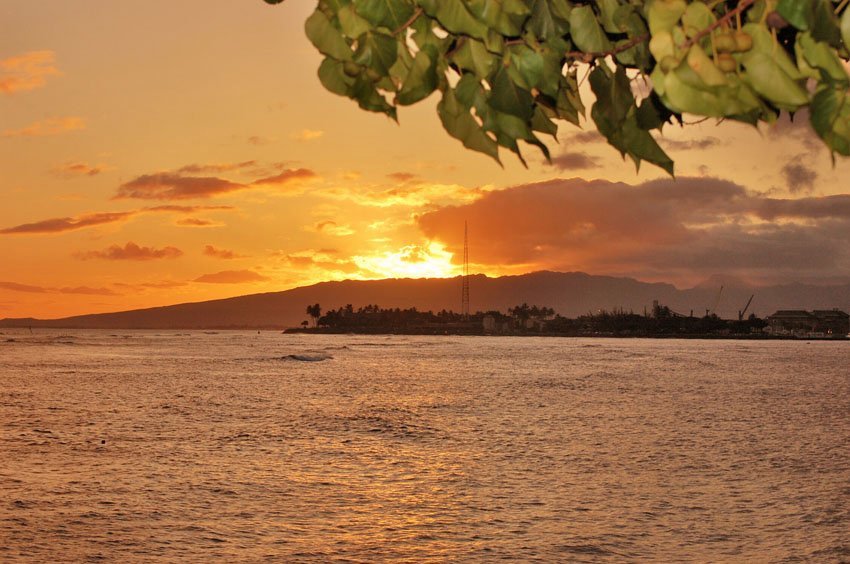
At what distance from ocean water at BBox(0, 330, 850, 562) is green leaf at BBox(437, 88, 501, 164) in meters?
23.2

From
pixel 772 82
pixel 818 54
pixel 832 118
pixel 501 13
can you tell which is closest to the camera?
pixel 772 82

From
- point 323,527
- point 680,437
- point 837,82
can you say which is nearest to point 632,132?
point 837,82

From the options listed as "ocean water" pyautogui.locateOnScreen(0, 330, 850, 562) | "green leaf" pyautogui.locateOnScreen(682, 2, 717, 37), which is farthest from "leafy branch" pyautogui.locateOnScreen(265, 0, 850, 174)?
"ocean water" pyautogui.locateOnScreen(0, 330, 850, 562)

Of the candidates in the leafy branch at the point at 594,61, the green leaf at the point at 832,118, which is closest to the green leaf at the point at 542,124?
the leafy branch at the point at 594,61

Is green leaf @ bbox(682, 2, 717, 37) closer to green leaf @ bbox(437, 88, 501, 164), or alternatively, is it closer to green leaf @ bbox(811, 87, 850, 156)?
green leaf @ bbox(811, 87, 850, 156)

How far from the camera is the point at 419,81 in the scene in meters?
2.75

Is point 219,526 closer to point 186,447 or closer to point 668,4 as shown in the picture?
point 186,447

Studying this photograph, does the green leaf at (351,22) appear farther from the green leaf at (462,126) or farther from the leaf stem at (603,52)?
the leaf stem at (603,52)

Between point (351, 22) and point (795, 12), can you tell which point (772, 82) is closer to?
point (795, 12)

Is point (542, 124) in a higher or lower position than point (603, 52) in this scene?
lower

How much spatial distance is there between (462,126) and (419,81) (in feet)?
0.62

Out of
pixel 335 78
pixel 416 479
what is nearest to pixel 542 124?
pixel 335 78

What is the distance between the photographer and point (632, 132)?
9.77ft

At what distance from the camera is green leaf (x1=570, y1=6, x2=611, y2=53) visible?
267 cm
